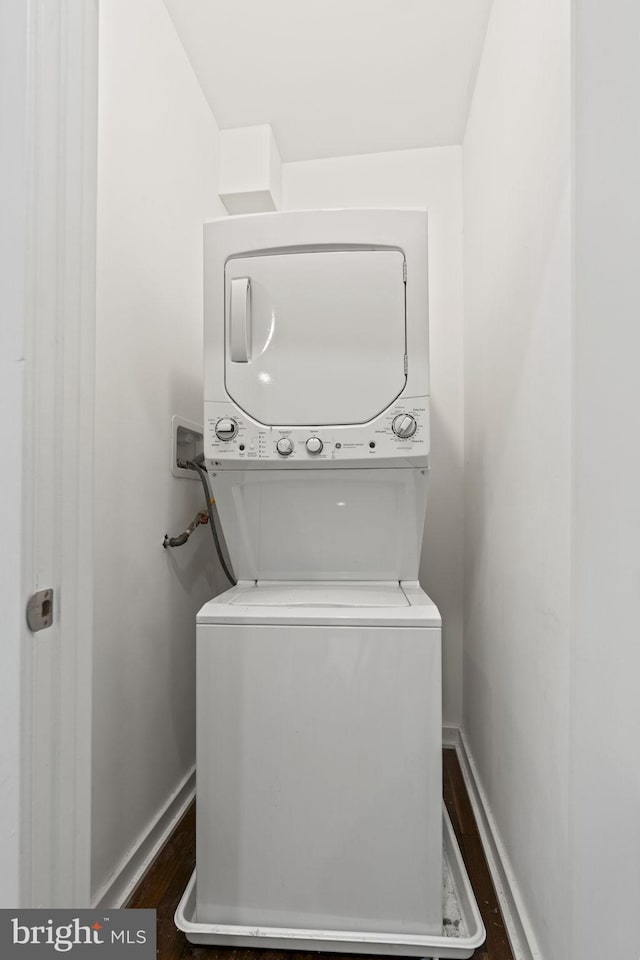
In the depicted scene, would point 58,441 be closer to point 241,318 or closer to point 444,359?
point 241,318

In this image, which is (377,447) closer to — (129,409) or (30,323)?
(129,409)

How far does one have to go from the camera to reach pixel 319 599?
1271 millimetres

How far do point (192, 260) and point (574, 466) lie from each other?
1.50 metres

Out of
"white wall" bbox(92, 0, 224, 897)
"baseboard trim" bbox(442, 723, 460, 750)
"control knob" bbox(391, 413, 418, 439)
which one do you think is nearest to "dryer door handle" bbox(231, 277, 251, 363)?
"white wall" bbox(92, 0, 224, 897)

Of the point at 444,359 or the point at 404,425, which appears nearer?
the point at 404,425

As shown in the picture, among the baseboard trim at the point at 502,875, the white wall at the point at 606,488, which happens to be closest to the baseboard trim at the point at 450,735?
the baseboard trim at the point at 502,875

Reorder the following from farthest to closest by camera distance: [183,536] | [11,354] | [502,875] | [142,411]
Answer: [183,536] < [142,411] < [502,875] < [11,354]

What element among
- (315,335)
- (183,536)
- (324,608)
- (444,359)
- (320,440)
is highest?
(444,359)

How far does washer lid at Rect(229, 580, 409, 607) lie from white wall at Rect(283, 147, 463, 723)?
700mm

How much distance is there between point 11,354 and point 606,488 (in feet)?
2.71

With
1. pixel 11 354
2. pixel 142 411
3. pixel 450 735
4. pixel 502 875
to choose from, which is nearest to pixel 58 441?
pixel 11 354

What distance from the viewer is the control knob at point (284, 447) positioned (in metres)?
1.32

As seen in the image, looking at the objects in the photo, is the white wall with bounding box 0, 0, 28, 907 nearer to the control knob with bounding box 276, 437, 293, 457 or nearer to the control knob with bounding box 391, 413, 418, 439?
the control knob with bounding box 276, 437, 293, 457

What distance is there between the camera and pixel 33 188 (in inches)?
21.3
